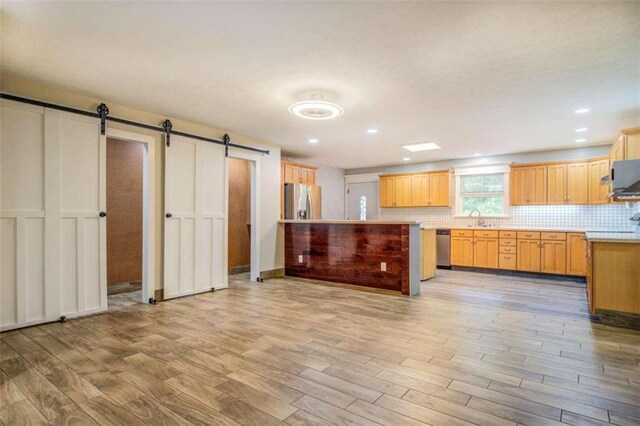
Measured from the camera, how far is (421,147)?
6.54 m

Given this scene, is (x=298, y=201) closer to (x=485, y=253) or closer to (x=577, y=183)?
(x=485, y=253)

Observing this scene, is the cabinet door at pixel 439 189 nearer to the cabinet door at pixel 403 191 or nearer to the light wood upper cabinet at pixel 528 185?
the cabinet door at pixel 403 191

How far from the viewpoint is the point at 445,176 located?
7.93 meters

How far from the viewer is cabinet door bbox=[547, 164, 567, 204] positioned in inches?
257

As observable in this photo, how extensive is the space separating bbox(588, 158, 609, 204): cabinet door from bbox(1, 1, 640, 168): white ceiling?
1.73 meters

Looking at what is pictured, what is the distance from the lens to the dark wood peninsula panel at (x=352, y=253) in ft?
16.2

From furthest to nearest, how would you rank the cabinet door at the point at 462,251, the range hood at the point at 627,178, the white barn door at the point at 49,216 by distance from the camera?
1. the cabinet door at the point at 462,251
2. the range hood at the point at 627,178
3. the white barn door at the point at 49,216

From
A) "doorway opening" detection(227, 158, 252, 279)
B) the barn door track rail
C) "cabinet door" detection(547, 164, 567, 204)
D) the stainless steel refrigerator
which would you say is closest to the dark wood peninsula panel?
the stainless steel refrigerator

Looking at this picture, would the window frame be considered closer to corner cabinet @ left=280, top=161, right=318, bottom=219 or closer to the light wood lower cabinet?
the light wood lower cabinet

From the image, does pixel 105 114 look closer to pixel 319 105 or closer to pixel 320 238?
pixel 319 105

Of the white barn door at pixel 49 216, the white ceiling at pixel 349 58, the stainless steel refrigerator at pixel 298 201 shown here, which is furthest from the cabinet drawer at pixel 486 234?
the white barn door at pixel 49 216

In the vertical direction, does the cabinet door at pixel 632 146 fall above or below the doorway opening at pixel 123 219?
above

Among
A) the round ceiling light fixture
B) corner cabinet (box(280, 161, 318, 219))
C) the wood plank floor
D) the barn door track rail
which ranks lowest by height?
the wood plank floor

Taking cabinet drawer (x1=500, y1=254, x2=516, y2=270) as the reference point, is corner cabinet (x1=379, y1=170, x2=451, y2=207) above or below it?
above
